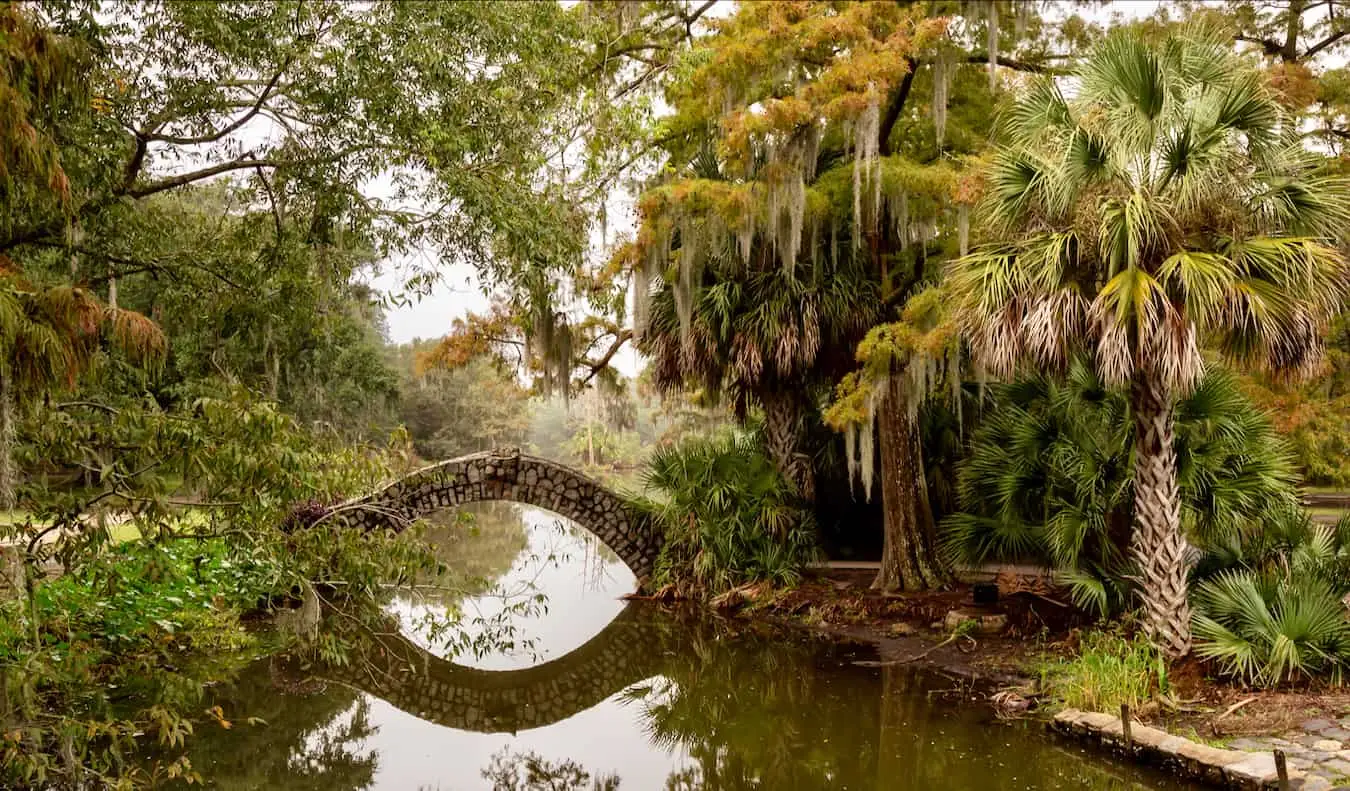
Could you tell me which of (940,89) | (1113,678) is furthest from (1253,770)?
(940,89)

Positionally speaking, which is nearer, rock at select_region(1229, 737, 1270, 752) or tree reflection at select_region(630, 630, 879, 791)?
rock at select_region(1229, 737, 1270, 752)

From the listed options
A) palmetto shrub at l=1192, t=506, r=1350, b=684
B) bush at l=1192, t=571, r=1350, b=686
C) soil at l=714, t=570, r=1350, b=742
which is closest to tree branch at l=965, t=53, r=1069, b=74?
palmetto shrub at l=1192, t=506, r=1350, b=684

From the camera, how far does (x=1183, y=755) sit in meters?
6.69

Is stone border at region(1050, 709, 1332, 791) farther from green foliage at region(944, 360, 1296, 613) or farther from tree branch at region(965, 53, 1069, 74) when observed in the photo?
tree branch at region(965, 53, 1069, 74)

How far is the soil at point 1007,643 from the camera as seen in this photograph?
284 inches

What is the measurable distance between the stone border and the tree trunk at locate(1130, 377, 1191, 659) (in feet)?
3.51

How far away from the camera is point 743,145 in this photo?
10.5 m

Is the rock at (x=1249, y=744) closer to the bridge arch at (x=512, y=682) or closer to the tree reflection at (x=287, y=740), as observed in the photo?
the bridge arch at (x=512, y=682)

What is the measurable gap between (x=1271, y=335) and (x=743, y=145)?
17.8 ft

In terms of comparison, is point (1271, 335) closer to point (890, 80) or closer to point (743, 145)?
point (890, 80)

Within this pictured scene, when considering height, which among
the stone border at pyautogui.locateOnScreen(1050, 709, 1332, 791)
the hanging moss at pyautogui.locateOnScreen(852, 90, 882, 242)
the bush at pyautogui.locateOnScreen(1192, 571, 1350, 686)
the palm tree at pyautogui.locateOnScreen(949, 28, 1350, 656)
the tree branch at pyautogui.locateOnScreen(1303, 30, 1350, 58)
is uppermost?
the tree branch at pyautogui.locateOnScreen(1303, 30, 1350, 58)

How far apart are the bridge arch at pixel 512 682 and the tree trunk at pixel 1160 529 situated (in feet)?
17.3

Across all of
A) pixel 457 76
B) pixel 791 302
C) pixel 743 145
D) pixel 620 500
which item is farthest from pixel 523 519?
pixel 457 76

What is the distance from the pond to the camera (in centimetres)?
736
